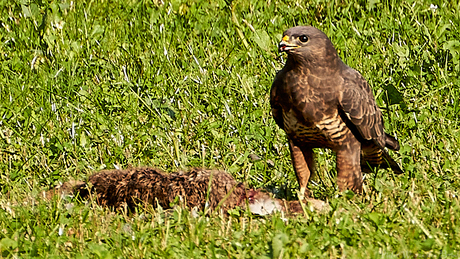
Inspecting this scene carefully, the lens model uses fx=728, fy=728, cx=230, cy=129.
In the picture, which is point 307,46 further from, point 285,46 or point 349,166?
point 349,166

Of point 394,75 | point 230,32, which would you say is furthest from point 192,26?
point 394,75

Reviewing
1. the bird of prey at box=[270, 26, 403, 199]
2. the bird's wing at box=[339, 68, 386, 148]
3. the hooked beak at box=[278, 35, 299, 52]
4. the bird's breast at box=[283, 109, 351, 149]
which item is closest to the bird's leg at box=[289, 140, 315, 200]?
the bird of prey at box=[270, 26, 403, 199]

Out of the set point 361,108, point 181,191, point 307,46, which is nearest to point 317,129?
point 361,108

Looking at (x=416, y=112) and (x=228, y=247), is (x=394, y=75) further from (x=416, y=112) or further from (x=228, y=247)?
(x=228, y=247)

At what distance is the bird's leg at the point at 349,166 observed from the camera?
16.8 feet

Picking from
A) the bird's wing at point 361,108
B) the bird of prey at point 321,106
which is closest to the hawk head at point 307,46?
the bird of prey at point 321,106

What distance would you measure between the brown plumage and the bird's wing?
2.01 ft

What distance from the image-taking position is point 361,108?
4984 millimetres

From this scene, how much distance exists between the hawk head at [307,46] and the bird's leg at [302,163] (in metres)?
0.66

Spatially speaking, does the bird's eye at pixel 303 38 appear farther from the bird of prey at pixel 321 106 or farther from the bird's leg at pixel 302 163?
the bird's leg at pixel 302 163

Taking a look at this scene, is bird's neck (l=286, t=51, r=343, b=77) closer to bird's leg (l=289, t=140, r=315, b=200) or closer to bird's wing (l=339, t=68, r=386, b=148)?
bird's wing (l=339, t=68, r=386, b=148)

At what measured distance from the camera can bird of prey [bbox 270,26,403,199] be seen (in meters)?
4.79

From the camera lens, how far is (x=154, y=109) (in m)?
6.50

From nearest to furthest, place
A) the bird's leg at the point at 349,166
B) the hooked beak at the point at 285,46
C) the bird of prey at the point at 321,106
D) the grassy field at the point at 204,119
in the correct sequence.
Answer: the grassy field at the point at 204,119, the hooked beak at the point at 285,46, the bird of prey at the point at 321,106, the bird's leg at the point at 349,166
